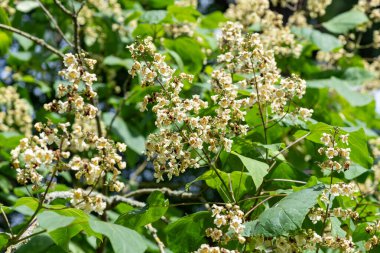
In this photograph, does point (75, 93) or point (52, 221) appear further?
point (75, 93)

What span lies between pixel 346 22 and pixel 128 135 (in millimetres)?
1880

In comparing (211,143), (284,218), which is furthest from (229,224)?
(211,143)

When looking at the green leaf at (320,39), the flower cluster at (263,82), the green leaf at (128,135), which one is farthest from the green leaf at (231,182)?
the green leaf at (320,39)

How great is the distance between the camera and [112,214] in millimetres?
4242

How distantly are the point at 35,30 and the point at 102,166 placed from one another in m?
3.33

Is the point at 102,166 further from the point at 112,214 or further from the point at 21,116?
the point at 21,116

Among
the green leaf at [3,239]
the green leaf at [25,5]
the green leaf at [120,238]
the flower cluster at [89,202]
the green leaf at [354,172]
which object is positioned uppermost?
the green leaf at [25,5]

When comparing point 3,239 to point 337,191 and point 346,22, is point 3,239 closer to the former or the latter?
point 337,191

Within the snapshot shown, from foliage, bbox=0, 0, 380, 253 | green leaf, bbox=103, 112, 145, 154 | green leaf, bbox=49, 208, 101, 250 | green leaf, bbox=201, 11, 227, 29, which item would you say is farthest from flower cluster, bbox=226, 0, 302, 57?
green leaf, bbox=49, 208, 101, 250

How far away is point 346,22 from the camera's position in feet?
15.0

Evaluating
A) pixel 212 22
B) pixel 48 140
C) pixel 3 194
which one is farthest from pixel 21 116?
pixel 48 140

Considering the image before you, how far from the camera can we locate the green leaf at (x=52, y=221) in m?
1.65

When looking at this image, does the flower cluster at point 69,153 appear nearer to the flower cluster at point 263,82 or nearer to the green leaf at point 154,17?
the flower cluster at point 263,82

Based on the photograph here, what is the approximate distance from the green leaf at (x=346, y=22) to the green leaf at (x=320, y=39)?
276 millimetres
